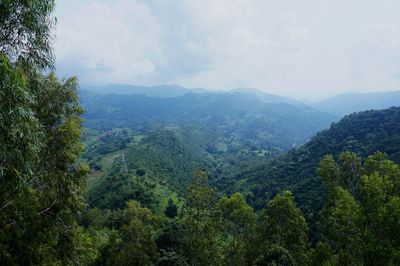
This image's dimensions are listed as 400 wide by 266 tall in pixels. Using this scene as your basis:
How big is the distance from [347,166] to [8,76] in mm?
28241

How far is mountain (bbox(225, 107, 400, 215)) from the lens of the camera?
64.4 m

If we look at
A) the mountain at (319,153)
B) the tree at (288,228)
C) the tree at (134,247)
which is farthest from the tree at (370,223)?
the mountain at (319,153)

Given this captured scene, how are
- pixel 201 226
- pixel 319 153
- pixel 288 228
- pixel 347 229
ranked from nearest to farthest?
pixel 347 229, pixel 288 228, pixel 201 226, pixel 319 153

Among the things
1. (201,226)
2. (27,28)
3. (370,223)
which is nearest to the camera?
(27,28)

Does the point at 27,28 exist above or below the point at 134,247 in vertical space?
above

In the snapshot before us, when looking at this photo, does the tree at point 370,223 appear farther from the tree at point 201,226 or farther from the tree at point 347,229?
the tree at point 201,226

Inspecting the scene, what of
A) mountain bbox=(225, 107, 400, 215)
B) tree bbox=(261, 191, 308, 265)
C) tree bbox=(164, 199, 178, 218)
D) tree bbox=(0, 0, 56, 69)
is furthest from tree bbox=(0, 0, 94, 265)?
tree bbox=(164, 199, 178, 218)

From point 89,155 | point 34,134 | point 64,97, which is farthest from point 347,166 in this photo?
point 89,155

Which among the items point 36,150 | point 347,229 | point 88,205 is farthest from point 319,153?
point 36,150

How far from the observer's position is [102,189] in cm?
9200

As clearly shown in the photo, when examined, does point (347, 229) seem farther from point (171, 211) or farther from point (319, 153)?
point (319, 153)

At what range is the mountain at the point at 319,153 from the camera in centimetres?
6438

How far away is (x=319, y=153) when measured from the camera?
8675 centimetres

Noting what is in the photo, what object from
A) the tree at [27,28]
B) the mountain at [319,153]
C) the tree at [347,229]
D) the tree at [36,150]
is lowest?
the mountain at [319,153]
